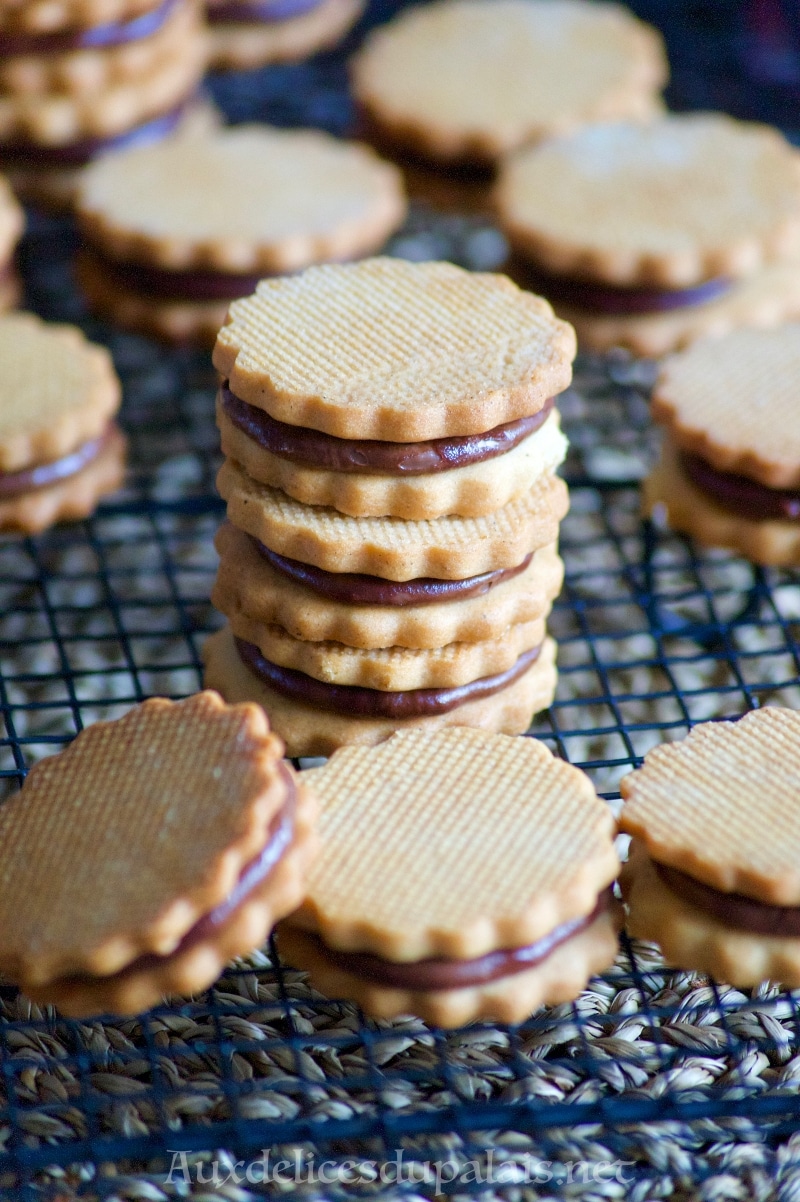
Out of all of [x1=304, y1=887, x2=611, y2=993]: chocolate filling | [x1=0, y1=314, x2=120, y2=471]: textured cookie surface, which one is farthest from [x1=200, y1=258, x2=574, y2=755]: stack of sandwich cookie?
[x1=0, y1=314, x2=120, y2=471]: textured cookie surface

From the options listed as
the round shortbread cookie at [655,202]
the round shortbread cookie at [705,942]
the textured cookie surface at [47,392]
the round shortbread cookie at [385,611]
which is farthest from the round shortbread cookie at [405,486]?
the round shortbread cookie at [655,202]

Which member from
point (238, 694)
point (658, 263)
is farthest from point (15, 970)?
point (658, 263)

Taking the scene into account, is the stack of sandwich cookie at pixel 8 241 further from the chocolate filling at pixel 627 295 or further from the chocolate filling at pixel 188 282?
the chocolate filling at pixel 627 295

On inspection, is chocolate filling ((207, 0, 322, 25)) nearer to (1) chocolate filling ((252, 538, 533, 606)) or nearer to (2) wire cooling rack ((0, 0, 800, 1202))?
(2) wire cooling rack ((0, 0, 800, 1202))

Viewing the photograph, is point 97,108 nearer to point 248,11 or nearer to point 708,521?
point 248,11

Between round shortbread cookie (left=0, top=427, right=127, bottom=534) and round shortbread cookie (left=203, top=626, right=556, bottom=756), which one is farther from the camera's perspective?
round shortbread cookie (left=0, top=427, right=127, bottom=534)

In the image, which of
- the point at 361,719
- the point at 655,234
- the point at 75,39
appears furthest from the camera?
the point at 75,39

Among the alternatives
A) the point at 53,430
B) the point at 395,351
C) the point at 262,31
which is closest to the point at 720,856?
the point at 395,351

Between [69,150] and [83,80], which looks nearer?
[83,80]
